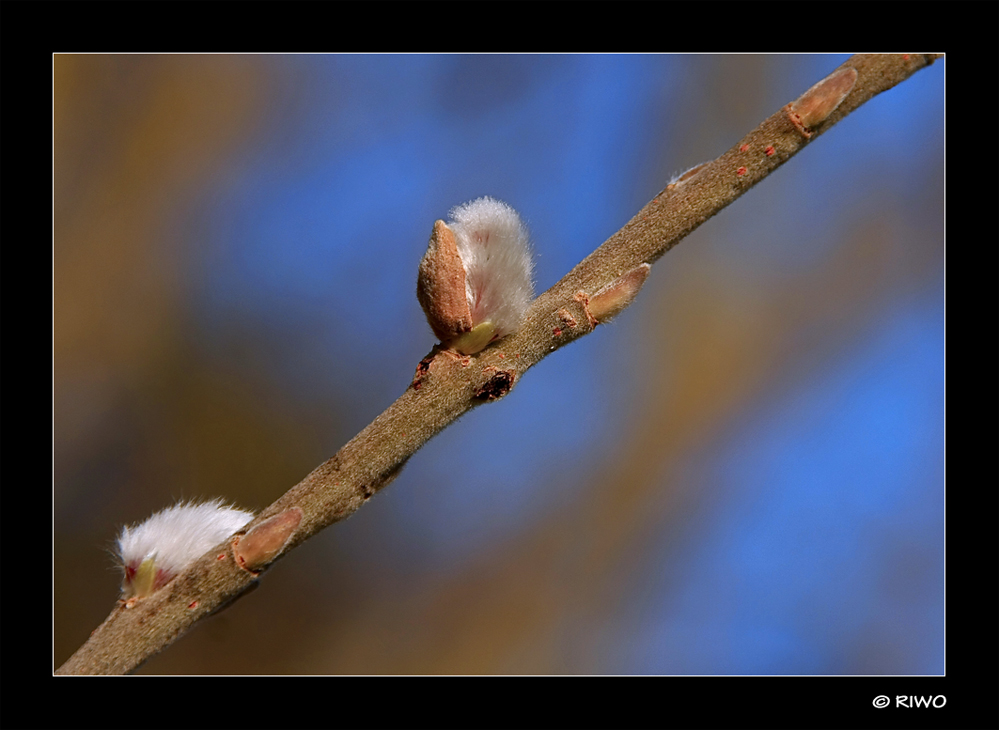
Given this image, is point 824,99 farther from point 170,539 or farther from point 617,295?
point 170,539

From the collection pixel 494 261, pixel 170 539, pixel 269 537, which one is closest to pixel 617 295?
pixel 494 261

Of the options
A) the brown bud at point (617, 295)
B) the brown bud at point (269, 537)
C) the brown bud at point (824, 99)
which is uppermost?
the brown bud at point (824, 99)

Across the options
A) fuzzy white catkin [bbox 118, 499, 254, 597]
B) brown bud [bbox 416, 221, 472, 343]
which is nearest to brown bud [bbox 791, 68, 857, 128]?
brown bud [bbox 416, 221, 472, 343]

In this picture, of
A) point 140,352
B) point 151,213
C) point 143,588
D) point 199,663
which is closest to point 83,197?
point 151,213

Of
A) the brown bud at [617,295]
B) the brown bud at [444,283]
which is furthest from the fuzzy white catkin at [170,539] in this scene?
the brown bud at [617,295]

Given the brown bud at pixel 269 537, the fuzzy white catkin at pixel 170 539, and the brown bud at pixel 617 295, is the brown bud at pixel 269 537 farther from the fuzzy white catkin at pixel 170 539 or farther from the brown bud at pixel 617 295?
the brown bud at pixel 617 295

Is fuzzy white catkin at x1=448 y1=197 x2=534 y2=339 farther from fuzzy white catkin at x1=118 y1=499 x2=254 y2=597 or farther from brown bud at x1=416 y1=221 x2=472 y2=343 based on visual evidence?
fuzzy white catkin at x1=118 y1=499 x2=254 y2=597

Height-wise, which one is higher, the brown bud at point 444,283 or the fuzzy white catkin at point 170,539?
the brown bud at point 444,283
